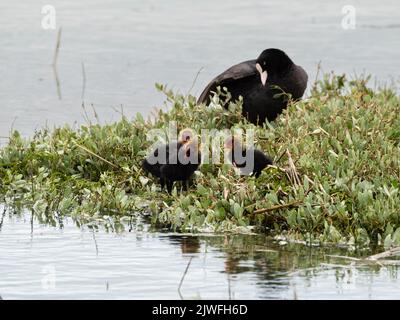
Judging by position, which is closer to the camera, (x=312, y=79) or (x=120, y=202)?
(x=120, y=202)

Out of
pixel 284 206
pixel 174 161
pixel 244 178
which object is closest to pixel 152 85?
pixel 174 161

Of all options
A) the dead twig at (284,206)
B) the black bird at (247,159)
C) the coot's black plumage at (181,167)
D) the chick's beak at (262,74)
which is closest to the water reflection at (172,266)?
the dead twig at (284,206)

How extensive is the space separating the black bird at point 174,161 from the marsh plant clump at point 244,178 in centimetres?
11

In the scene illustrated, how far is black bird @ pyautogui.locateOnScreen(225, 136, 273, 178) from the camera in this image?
10.3 m

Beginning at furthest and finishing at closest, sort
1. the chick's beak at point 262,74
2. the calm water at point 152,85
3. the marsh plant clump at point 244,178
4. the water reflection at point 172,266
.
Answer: the chick's beak at point 262,74 → the marsh plant clump at point 244,178 → the calm water at point 152,85 → the water reflection at point 172,266

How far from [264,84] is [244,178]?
2.58 m

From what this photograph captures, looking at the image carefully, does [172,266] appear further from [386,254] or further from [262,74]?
[262,74]

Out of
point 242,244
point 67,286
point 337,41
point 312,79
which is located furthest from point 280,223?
point 337,41

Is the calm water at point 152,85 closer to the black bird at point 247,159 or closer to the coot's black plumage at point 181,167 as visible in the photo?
the coot's black plumage at point 181,167

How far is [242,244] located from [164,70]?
8396mm

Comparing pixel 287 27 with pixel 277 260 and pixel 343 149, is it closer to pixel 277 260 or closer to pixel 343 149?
pixel 343 149

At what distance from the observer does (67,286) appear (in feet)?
26.3

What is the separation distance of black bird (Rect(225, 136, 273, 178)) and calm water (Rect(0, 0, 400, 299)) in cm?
110

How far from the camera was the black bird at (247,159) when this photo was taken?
10.3 meters
